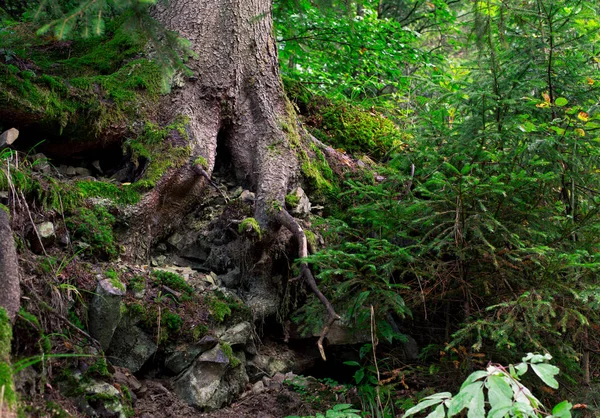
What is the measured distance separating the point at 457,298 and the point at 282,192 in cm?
194

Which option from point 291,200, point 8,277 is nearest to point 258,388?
point 291,200

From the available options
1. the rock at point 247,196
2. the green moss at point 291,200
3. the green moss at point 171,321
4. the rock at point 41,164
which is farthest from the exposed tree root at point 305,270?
the rock at point 41,164

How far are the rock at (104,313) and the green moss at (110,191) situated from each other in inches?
40.1

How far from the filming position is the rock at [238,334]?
13.1 feet

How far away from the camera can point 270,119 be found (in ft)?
17.6

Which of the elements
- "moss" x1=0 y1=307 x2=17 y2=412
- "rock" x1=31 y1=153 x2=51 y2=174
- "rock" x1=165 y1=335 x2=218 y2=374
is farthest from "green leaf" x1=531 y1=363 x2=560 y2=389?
"rock" x1=31 y1=153 x2=51 y2=174

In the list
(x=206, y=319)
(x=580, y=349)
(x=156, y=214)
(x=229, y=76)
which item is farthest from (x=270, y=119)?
(x=580, y=349)

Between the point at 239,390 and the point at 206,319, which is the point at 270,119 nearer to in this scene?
the point at 206,319

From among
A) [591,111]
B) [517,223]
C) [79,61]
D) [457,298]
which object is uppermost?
[591,111]

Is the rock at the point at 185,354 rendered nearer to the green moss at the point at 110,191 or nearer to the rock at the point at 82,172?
the green moss at the point at 110,191

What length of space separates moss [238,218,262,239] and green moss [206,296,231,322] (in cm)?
66

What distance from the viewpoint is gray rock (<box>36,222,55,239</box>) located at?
3.41 meters

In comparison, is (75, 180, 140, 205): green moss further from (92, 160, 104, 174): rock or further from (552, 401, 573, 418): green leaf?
(552, 401, 573, 418): green leaf

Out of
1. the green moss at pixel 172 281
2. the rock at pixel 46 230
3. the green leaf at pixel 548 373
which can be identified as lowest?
the green moss at pixel 172 281
